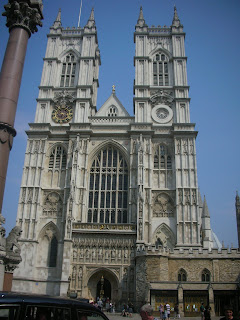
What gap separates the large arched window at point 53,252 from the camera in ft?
99.1

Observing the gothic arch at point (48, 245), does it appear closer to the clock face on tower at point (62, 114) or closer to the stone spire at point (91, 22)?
the clock face on tower at point (62, 114)

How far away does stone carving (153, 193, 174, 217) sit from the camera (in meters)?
31.5

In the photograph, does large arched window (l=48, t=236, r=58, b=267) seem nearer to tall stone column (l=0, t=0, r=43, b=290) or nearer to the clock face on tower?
the clock face on tower

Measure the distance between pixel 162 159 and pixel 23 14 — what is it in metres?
20.3

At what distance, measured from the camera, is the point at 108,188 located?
3309 cm

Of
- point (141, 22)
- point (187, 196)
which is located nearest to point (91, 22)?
point (141, 22)

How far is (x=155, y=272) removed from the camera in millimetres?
24484

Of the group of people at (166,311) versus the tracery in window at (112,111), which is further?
the tracery in window at (112,111)

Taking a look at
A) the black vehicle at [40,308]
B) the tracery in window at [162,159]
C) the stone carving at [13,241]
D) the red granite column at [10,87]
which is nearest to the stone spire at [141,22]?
the tracery in window at [162,159]

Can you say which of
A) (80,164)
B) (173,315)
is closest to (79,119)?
(80,164)

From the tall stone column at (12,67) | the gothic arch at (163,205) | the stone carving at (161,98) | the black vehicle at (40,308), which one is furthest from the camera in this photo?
the stone carving at (161,98)

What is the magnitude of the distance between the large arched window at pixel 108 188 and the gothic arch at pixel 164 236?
124 inches

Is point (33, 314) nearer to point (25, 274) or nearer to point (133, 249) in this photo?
point (133, 249)

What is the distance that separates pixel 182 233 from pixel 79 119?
15.7m
